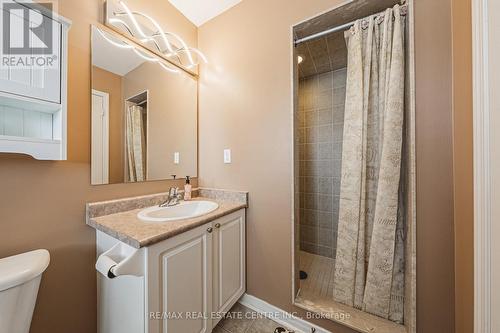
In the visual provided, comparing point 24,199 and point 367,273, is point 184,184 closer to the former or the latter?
point 24,199

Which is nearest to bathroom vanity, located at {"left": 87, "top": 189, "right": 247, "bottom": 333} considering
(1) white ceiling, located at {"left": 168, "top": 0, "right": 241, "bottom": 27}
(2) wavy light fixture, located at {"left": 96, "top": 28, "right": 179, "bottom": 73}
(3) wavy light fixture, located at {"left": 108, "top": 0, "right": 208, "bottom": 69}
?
(2) wavy light fixture, located at {"left": 96, "top": 28, "right": 179, "bottom": 73}

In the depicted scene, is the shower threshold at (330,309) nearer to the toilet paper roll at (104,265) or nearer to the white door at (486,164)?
the white door at (486,164)

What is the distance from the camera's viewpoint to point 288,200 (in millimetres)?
1312

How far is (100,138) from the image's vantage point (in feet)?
3.62

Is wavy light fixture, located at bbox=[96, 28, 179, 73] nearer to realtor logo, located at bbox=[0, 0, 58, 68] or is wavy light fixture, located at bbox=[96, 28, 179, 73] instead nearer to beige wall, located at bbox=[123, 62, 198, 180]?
beige wall, located at bbox=[123, 62, 198, 180]

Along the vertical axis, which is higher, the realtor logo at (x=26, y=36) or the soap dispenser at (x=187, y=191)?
the realtor logo at (x=26, y=36)

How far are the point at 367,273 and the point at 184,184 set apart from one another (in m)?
1.52

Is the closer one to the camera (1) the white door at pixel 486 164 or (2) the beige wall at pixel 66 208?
(1) the white door at pixel 486 164

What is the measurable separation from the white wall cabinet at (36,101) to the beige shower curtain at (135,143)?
392mm

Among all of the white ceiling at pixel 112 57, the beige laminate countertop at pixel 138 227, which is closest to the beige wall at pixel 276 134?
the beige laminate countertop at pixel 138 227

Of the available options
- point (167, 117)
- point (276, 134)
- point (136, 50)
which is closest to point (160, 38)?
point (136, 50)

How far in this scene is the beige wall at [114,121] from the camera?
1.13 m

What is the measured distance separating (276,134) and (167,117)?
91 centimetres

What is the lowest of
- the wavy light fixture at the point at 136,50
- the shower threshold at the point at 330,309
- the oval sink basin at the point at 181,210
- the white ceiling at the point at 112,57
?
the shower threshold at the point at 330,309
